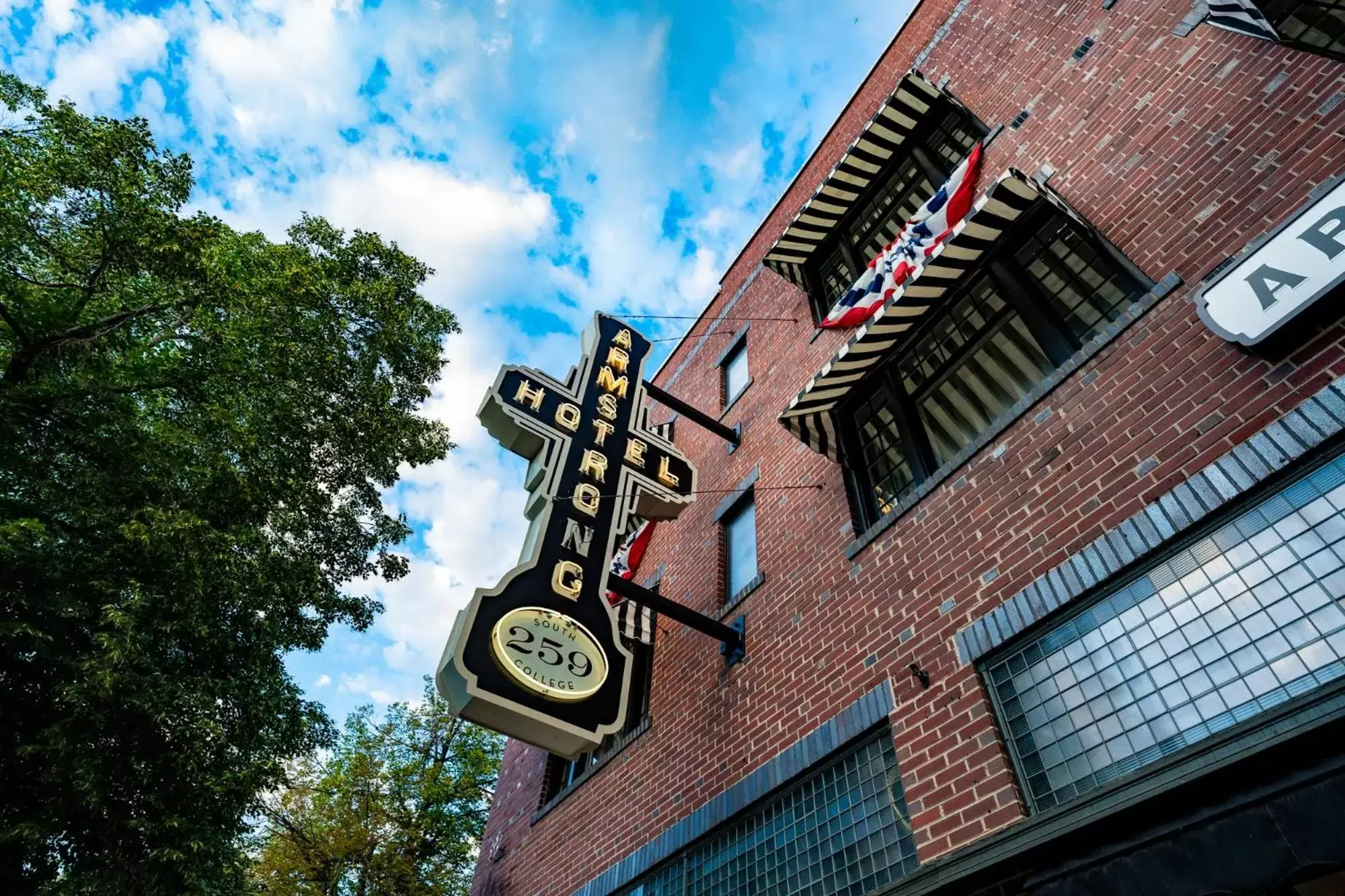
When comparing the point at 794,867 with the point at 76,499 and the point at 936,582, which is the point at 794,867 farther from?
the point at 76,499

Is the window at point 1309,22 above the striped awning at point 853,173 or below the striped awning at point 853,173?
below

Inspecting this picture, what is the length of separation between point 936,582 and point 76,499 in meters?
10.2

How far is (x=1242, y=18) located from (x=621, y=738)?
994cm

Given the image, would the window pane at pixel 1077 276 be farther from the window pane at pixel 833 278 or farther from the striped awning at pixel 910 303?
the window pane at pixel 833 278

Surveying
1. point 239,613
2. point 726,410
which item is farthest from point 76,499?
point 726,410

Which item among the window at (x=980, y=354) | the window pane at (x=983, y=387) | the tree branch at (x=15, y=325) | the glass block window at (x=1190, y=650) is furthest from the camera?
the tree branch at (x=15, y=325)

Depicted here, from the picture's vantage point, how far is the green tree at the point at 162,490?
830 centimetres

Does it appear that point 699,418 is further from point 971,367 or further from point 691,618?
point 971,367

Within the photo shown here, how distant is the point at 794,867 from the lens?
20.8 feet

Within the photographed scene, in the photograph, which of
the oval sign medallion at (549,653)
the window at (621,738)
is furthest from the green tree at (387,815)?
the oval sign medallion at (549,653)

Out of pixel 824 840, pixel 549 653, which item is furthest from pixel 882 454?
pixel 549 653

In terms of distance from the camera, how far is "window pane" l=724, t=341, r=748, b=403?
13.9 meters

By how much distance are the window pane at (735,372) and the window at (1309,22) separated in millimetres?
8508

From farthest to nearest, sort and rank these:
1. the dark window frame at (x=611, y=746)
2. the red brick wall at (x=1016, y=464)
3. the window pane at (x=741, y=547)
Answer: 1. the dark window frame at (x=611, y=746)
2. the window pane at (x=741, y=547)
3. the red brick wall at (x=1016, y=464)
